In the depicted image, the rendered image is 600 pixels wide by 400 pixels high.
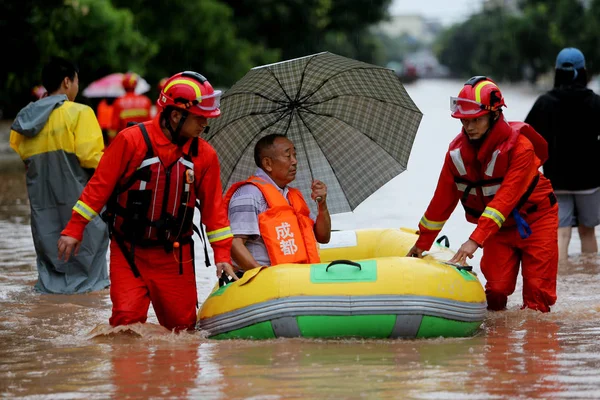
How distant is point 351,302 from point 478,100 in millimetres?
1516

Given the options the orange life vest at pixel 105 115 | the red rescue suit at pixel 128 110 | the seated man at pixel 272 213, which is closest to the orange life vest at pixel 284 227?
the seated man at pixel 272 213

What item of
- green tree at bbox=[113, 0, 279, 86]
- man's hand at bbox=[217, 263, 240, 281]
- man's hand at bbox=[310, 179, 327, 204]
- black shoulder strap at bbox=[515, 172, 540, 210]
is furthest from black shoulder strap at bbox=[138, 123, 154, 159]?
green tree at bbox=[113, 0, 279, 86]

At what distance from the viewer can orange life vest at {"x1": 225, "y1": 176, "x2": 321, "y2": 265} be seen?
24.9 ft

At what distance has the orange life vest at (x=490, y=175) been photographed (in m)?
7.52

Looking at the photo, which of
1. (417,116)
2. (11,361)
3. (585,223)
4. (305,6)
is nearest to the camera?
(11,361)

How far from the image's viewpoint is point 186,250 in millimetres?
7254

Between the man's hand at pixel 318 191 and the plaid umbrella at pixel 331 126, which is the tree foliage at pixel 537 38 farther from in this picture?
the man's hand at pixel 318 191

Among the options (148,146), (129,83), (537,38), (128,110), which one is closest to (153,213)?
(148,146)

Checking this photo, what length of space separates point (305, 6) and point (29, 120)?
1750 inches

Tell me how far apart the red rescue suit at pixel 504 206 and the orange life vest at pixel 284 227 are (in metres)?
0.77

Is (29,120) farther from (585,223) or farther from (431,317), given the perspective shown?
(585,223)

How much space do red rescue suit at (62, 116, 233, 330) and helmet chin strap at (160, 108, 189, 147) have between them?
0.14 ft

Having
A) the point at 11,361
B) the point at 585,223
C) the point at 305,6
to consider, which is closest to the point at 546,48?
the point at 305,6

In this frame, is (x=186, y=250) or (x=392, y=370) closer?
(x=392, y=370)
